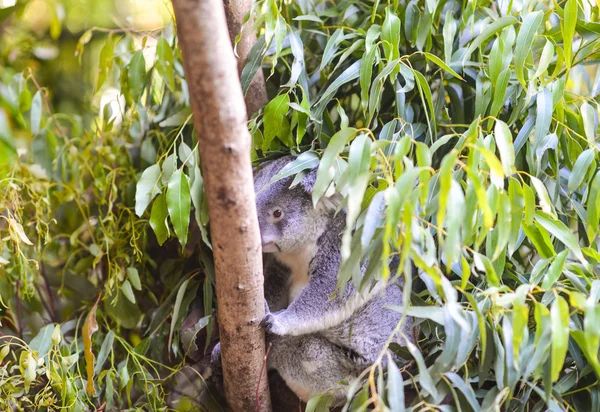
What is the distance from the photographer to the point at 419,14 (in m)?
2.21

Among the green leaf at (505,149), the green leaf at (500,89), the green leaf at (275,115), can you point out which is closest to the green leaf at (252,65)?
the green leaf at (275,115)

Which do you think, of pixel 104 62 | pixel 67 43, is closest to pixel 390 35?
pixel 104 62

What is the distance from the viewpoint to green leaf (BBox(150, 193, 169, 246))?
1976 millimetres

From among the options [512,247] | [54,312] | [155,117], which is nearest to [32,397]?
[54,312]

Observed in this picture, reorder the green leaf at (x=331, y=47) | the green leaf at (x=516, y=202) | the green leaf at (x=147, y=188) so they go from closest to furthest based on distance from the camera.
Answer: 1. the green leaf at (x=516, y=202)
2. the green leaf at (x=147, y=188)
3. the green leaf at (x=331, y=47)

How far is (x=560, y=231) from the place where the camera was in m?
1.78

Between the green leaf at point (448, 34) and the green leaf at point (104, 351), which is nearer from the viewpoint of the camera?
the green leaf at point (448, 34)

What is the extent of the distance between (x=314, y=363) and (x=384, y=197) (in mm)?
859

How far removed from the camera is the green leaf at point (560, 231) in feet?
5.72

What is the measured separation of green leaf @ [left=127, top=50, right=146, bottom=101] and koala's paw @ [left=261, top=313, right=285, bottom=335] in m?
1.08

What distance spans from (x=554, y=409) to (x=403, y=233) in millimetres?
654

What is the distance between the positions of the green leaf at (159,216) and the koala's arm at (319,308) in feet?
1.50

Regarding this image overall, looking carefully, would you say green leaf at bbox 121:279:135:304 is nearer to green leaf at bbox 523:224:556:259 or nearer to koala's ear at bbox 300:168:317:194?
koala's ear at bbox 300:168:317:194

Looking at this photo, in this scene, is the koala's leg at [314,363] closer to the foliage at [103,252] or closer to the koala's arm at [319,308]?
the koala's arm at [319,308]
